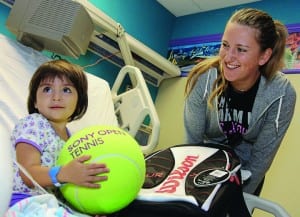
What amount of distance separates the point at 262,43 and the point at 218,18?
1.87 m

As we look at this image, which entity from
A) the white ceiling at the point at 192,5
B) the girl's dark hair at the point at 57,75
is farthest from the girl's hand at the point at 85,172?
the white ceiling at the point at 192,5

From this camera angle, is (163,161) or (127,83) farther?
(127,83)

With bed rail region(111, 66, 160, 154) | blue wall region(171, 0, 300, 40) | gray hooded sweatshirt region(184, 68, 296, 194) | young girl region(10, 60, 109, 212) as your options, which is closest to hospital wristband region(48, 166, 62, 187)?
young girl region(10, 60, 109, 212)

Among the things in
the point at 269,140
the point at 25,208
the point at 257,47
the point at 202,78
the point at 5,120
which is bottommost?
the point at 25,208

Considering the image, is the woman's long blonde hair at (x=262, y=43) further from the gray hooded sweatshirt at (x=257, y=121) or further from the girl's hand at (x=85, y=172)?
the girl's hand at (x=85, y=172)

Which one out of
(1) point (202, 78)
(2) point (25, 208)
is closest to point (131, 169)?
(2) point (25, 208)

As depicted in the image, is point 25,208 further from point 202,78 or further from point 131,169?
point 202,78

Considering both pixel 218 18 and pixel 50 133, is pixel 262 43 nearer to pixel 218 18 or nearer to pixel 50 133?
pixel 50 133

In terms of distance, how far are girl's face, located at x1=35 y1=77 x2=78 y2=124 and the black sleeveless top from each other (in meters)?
0.62

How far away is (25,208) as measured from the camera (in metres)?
0.88

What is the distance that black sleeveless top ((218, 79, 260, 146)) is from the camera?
1.58 m

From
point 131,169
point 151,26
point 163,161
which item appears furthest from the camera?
point 151,26

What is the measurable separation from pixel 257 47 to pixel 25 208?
1.12 metres

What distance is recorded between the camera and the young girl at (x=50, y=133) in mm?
999
